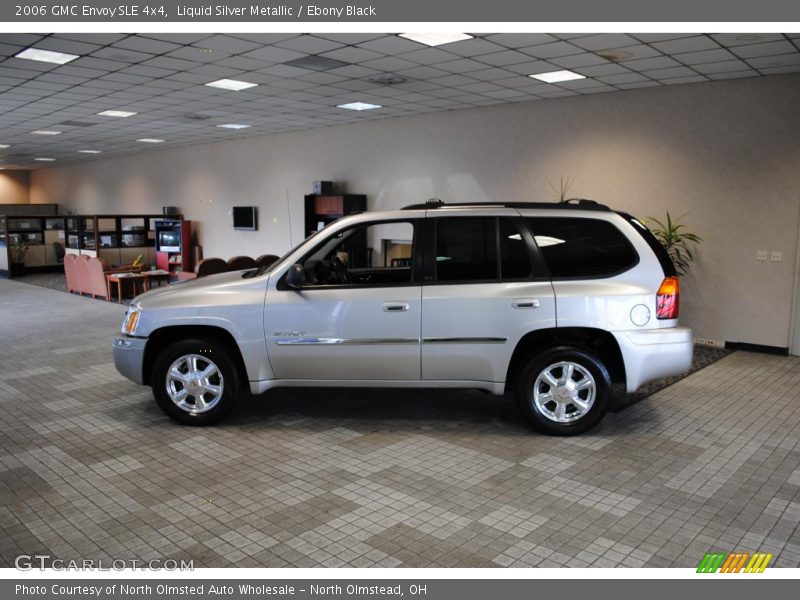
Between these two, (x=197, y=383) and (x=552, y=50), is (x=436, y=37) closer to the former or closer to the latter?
(x=552, y=50)

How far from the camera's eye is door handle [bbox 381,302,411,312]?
15.0ft

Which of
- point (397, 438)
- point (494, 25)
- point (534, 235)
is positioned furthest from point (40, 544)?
point (494, 25)

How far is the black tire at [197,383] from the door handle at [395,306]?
1.25 m

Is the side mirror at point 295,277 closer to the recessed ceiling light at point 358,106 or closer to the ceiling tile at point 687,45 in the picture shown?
the ceiling tile at point 687,45

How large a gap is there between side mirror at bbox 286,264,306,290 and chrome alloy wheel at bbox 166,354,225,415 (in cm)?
87

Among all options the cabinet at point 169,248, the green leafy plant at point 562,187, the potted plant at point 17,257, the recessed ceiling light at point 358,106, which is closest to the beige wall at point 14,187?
the potted plant at point 17,257

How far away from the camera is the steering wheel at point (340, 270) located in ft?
16.6

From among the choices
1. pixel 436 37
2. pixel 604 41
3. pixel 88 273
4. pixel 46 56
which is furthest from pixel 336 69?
pixel 88 273

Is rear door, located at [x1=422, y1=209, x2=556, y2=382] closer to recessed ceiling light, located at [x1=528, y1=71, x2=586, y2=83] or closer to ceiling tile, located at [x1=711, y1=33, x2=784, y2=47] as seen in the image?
ceiling tile, located at [x1=711, y1=33, x2=784, y2=47]

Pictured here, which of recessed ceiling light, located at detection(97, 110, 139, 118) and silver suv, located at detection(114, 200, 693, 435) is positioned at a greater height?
recessed ceiling light, located at detection(97, 110, 139, 118)

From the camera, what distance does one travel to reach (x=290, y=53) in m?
7.00

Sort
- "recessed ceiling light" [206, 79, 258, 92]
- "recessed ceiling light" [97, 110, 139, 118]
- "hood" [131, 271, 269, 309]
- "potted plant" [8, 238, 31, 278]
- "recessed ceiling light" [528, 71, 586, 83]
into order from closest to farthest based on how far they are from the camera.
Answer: "hood" [131, 271, 269, 309]
"recessed ceiling light" [528, 71, 586, 83]
"recessed ceiling light" [206, 79, 258, 92]
"recessed ceiling light" [97, 110, 139, 118]
"potted plant" [8, 238, 31, 278]

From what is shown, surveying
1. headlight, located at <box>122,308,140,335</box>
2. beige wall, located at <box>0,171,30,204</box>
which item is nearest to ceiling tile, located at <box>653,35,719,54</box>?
headlight, located at <box>122,308,140,335</box>

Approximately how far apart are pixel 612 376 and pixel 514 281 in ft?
3.41
